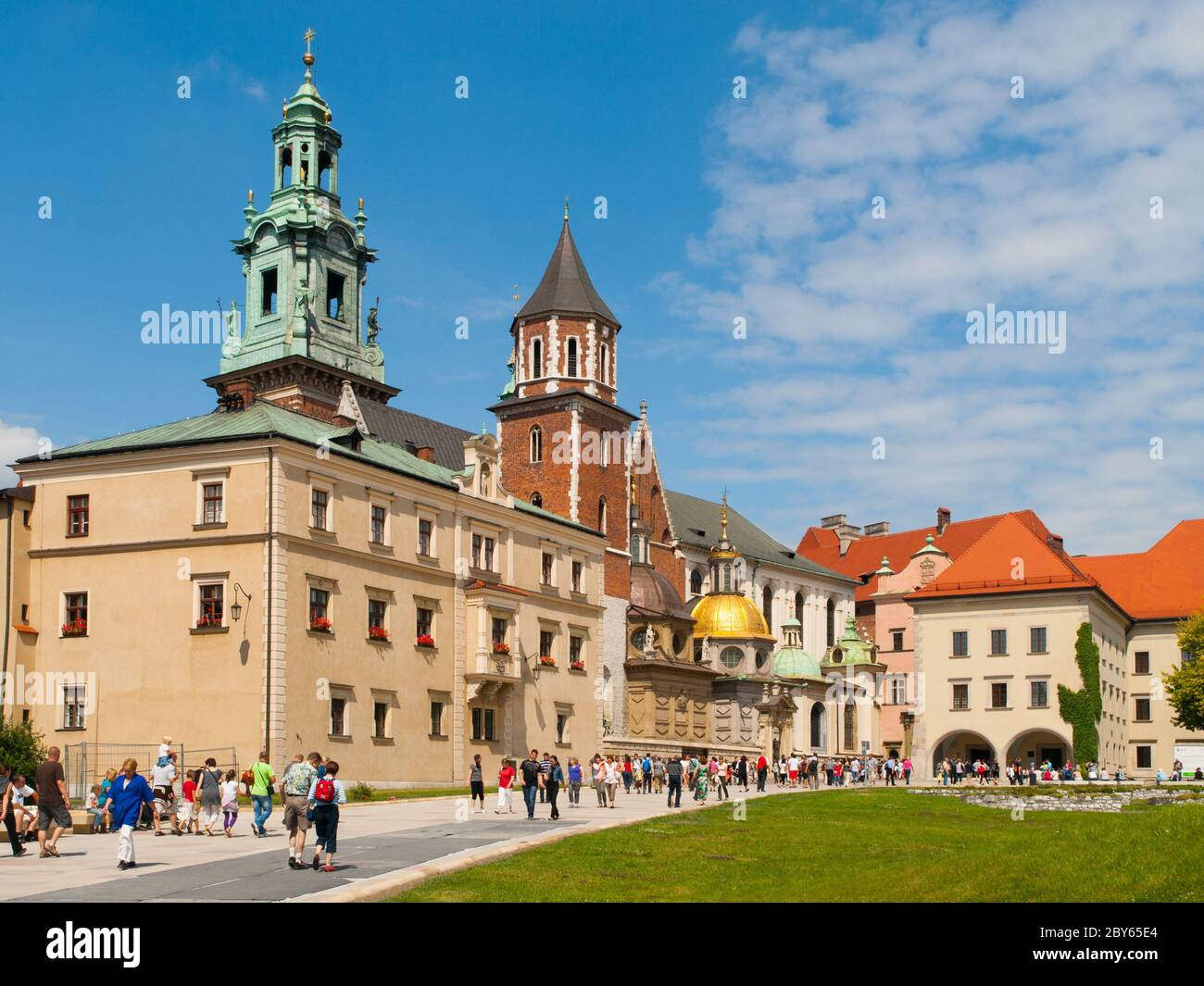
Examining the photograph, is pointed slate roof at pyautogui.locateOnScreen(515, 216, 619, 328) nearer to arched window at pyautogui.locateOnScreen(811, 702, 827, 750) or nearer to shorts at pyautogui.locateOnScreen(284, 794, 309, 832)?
arched window at pyautogui.locateOnScreen(811, 702, 827, 750)

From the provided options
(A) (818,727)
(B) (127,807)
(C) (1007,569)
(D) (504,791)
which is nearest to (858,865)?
(B) (127,807)

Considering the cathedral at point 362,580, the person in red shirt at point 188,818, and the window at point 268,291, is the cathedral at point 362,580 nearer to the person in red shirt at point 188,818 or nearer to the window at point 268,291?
the window at point 268,291

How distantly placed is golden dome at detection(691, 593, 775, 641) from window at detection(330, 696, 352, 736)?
4098 centimetres

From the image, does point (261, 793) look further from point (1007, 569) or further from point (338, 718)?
point (1007, 569)

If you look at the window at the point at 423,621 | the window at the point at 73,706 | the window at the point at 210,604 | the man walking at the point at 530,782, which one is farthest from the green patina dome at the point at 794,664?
the man walking at the point at 530,782

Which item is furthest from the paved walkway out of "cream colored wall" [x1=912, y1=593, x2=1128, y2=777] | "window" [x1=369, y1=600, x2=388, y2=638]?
"cream colored wall" [x1=912, y1=593, x2=1128, y2=777]

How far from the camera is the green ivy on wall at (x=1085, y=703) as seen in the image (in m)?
78.9

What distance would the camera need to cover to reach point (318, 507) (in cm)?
5012

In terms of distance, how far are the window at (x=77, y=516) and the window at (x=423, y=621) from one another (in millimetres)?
11875

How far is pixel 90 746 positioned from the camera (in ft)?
158

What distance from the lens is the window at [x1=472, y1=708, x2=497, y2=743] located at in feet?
189

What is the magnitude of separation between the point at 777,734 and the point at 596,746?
78.3 feet

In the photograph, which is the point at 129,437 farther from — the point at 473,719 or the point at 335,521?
the point at 473,719
